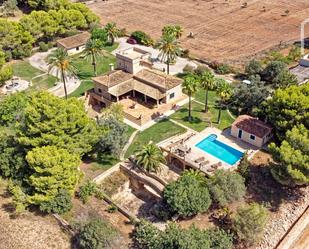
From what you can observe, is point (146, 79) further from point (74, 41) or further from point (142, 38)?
point (74, 41)

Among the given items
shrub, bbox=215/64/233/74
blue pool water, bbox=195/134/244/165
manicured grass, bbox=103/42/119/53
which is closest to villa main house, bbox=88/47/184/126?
blue pool water, bbox=195/134/244/165

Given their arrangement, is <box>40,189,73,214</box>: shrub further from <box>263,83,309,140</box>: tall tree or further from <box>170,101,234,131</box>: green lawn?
<box>263,83,309,140</box>: tall tree

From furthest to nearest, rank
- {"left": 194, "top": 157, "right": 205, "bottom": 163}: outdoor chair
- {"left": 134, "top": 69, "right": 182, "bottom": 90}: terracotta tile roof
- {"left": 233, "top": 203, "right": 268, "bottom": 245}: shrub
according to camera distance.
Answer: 1. {"left": 134, "top": 69, "right": 182, "bottom": 90}: terracotta tile roof
2. {"left": 194, "top": 157, "right": 205, "bottom": 163}: outdoor chair
3. {"left": 233, "top": 203, "right": 268, "bottom": 245}: shrub

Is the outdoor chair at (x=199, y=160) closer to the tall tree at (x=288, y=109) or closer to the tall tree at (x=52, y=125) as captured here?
the tall tree at (x=288, y=109)

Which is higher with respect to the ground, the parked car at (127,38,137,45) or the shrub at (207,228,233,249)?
the parked car at (127,38,137,45)

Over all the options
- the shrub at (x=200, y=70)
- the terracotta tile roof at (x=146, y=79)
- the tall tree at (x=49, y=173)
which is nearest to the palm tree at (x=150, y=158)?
the tall tree at (x=49, y=173)

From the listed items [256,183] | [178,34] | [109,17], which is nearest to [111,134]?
[256,183]
